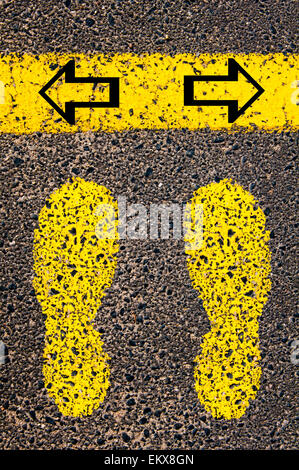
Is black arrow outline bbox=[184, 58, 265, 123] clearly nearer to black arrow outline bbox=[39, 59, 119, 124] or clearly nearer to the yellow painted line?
the yellow painted line

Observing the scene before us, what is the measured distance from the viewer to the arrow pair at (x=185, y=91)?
2287 mm

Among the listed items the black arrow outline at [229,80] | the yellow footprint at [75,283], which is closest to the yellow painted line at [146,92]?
the black arrow outline at [229,80]

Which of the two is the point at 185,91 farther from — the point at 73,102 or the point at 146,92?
the point at 73,102

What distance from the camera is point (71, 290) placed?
2.24m

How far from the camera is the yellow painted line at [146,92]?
7.49ft

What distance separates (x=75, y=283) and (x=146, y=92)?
102 cm

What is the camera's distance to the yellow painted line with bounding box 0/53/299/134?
228 cm

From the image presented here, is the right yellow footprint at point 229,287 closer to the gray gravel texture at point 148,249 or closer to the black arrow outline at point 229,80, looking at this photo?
the gray gravel texture at point 148,249

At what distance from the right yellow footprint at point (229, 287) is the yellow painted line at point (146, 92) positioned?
0.39 m

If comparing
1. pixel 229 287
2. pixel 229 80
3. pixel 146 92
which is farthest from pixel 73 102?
pixel 229 287

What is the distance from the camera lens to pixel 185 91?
7.56ft

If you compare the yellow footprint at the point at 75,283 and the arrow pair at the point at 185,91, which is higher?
the arrow pair at the point at 185,91

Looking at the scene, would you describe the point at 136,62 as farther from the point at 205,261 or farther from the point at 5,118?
the point at 205,261
